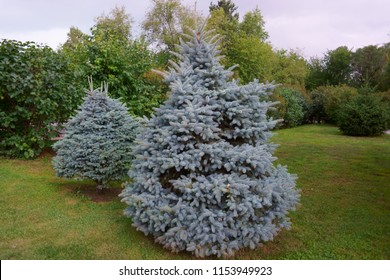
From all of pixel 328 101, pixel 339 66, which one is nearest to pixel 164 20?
pixel 328 101

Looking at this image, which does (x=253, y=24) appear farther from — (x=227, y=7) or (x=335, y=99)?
(x=335, y=99)

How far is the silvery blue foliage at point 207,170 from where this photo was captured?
3623 mm

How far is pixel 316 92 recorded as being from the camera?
2316 cm

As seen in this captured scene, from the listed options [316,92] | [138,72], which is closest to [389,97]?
[316,92]

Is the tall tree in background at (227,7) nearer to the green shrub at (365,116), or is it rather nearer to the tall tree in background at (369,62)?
the tall tree in background at (369,62)

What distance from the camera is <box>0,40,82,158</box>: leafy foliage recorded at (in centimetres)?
844

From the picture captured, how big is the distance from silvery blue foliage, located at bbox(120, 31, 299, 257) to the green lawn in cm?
43

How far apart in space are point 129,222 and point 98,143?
1429mm

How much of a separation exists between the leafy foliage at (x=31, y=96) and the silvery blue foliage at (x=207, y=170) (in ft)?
18.2

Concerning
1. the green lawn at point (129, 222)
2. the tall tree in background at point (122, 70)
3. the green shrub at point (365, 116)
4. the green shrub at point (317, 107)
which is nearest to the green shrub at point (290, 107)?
the green shrub at point (317, 107)

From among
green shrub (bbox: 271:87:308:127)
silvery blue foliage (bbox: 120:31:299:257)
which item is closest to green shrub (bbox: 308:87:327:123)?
green shrub (bbox: 271:87:308:127)

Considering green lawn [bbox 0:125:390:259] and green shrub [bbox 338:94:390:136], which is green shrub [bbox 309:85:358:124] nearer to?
green shrub [bbox 338:94:390:136]

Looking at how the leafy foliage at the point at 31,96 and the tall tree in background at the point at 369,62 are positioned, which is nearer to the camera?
the leafy foliage at the point at 31,96

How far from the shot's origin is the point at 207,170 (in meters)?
3.82
